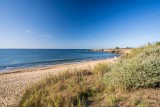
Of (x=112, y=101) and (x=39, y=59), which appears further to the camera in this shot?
(x=39, y=59)

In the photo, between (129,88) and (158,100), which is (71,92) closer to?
(129,88)

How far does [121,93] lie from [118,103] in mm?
827

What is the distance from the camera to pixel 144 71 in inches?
214

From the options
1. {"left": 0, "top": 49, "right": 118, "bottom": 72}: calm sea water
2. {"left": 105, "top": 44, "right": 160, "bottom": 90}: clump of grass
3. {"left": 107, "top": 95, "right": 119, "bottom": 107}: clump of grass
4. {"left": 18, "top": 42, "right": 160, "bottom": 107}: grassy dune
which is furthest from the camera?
{"left": 0, "top": 49, "right": 118, "bottom": 72}: calm sea water

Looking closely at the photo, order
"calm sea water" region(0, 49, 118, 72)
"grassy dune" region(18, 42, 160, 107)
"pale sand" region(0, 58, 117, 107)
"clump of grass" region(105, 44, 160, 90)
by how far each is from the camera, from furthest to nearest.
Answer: "calm sea water" region(0, 49, 118, 72), "pale sand" region(0, 58, 117, 107), "clump of grass" region(105, 44, 160, 90), "grassy dune" region(18, 42, 160, 107)

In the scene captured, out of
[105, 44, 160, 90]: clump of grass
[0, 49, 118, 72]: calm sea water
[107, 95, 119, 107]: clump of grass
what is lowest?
[0, 49, 118, 72]: calm sea water

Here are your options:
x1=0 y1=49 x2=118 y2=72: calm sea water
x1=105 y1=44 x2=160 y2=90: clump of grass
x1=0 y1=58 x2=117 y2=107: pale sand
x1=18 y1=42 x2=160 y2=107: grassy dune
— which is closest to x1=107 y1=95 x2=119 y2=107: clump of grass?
x1=18 y1=42 x2=160 y2=107: grassy dune

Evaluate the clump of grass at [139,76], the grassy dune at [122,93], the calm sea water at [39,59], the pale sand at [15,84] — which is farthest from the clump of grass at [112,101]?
the calm sea water at [39,59]

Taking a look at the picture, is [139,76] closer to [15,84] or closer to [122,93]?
[122,93]

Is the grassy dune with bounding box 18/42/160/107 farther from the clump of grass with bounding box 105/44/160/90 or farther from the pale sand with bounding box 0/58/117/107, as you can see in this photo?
the pale sand with bounding box 0/58/117/107

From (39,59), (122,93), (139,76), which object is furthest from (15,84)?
(39,59)

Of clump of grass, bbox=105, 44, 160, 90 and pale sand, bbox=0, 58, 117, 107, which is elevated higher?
clump of grass, bbox=105, 44, 160, 90

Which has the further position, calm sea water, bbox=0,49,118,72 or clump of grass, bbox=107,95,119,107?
calm sea water, bbox=0,49,118,72

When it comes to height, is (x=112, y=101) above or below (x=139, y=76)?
below
